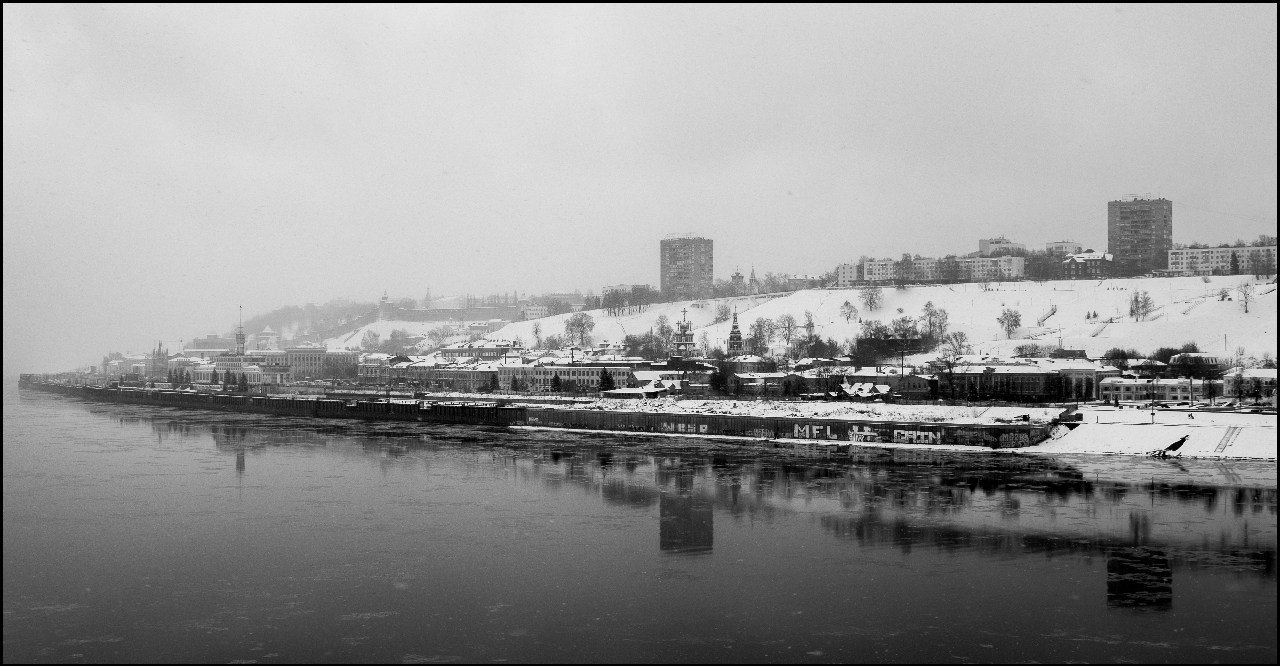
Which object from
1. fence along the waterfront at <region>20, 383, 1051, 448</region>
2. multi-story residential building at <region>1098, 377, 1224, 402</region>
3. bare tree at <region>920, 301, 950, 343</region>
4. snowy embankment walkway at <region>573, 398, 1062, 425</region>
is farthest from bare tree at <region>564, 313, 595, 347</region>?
multi-story residential building at <region>1098, 377, 1224, 402</region>

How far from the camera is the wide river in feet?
42.1

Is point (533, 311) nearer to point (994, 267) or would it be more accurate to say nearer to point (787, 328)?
point (994, 267)

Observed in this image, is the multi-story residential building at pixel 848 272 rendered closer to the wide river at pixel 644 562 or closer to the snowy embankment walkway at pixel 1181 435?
the snowy embankment walkway at pixel 1181 435

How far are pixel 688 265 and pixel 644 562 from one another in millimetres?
137239

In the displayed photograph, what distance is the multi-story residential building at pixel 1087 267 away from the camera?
350 feet

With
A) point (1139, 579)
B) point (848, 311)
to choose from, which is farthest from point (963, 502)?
point (848, 311)

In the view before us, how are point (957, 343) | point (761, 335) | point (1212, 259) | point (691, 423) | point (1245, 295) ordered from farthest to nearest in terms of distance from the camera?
point (1212, 259)
point (761, 335)
point (957, 343)
point (1245, 295)
point (691, 423)

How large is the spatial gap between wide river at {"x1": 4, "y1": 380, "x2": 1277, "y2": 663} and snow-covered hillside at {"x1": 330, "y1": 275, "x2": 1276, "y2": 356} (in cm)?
4325

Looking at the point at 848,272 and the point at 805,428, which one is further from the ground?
the point at 848,272

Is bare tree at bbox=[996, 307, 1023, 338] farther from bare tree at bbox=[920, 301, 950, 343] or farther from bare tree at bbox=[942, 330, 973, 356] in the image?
bare tree at bbox=[920, 301, 950, 343]

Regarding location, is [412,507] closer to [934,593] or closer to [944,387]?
[934,593]

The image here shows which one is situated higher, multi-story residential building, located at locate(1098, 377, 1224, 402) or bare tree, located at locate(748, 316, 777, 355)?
bare tree, located at locate(748, 316, 777, 355)

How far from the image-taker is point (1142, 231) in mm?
114188

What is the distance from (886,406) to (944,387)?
30.0 feet
